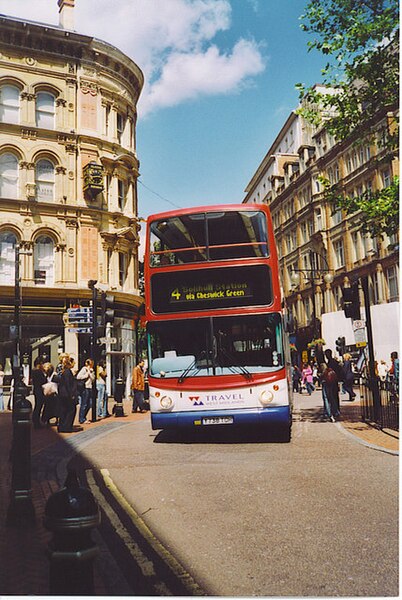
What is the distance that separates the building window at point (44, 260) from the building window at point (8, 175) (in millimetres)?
2319

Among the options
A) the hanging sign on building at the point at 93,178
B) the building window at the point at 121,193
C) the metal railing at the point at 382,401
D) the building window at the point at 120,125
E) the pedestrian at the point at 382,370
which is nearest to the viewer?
the pedestrian at the point at 382,370

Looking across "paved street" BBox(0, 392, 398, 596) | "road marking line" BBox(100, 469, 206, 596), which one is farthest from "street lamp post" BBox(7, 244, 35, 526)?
"road marking line" BBox(100, 469, 206, 596)

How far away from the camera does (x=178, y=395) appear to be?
9.53 metres

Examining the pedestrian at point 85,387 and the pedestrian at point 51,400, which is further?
the pedestrian at point 85,387

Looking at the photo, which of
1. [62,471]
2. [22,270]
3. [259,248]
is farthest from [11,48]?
[62,471]

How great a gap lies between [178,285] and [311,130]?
355cm

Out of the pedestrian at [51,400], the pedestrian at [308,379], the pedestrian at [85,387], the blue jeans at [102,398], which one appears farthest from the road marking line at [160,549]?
the pedestrian at [308,379]

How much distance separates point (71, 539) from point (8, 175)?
21520mm

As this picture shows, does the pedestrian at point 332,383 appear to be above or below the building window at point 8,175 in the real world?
below

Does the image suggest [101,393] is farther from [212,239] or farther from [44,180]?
[44,180]

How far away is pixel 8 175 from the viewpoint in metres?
22.1

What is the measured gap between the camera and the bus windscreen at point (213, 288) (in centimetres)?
901

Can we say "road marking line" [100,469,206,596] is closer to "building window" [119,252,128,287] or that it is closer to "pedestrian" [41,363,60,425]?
"pedestrian" [41,363,60,425]

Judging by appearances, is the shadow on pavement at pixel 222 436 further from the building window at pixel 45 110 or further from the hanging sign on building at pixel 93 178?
the building window at pixel 45 110
